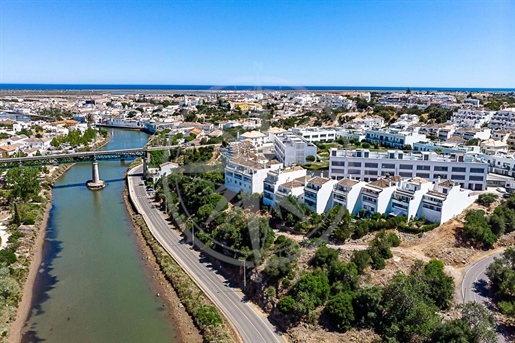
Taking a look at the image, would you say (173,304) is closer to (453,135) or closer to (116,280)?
(116,280)

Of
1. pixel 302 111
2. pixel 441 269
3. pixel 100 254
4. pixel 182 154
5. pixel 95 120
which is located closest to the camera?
pixel 441 269

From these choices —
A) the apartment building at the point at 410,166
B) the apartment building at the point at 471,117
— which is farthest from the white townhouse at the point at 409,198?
the apartment building at the point at 471,117

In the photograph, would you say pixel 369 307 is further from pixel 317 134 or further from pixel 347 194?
pixel 317 134

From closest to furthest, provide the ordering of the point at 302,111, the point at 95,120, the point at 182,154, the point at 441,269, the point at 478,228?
the point at 441,269 → the point at 478,228 → the point at 182,154 → the point at 302,111 → the point at 95,120

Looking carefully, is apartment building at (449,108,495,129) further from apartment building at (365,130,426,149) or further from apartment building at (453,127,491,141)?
apartment building at (365,130,426,149)

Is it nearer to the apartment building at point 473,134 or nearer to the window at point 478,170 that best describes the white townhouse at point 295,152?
the window at point 478,170

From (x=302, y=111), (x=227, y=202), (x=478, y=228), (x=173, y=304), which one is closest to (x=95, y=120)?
(x=302, y=111)
